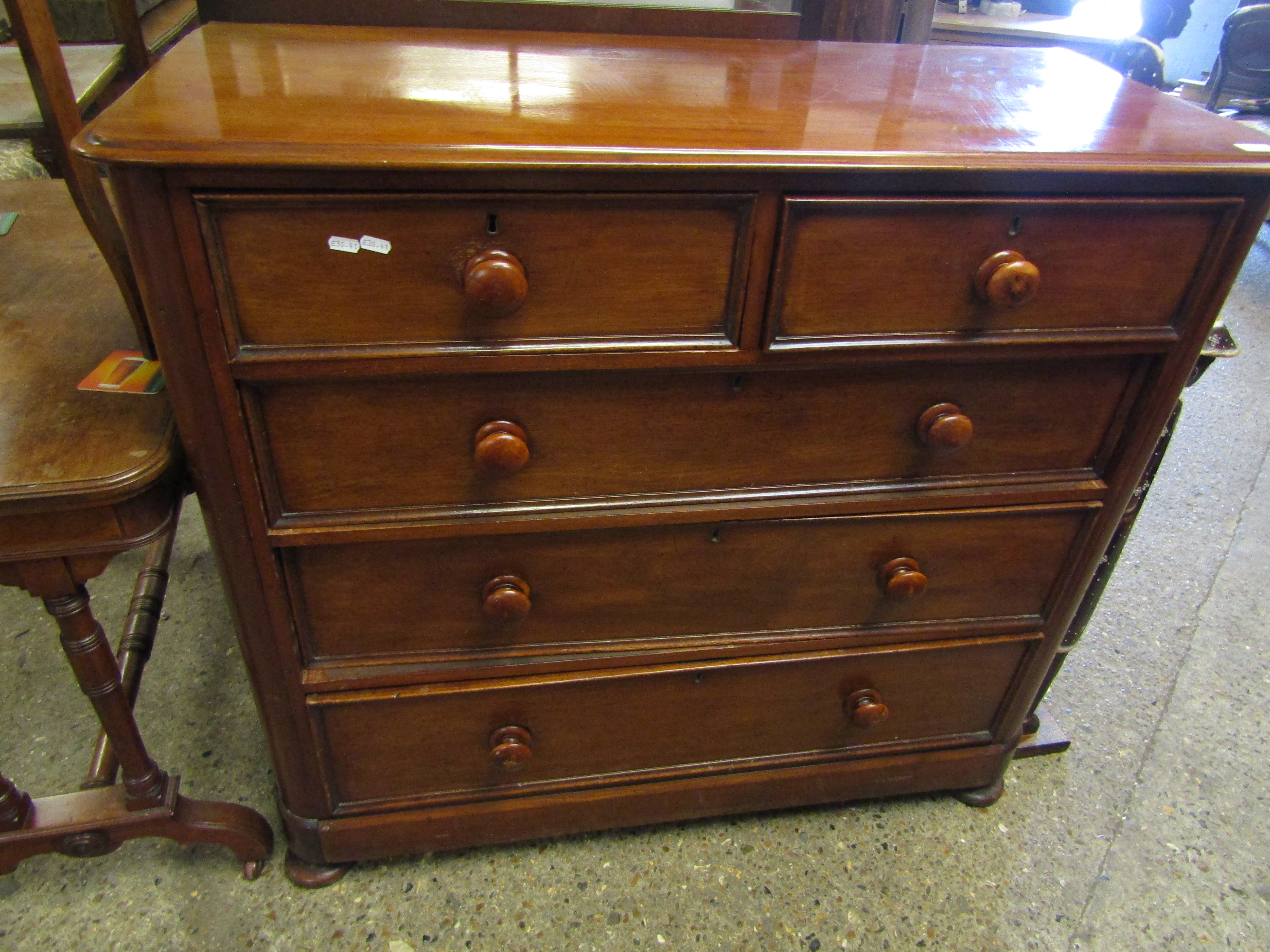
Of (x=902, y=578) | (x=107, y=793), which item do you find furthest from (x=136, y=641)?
(x=902, y=578)

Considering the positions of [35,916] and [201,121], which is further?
[35,916]

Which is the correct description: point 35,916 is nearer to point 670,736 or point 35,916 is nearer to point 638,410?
point 670,736

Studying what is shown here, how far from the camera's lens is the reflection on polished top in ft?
2.43

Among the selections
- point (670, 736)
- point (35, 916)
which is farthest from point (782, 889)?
point (35, 916)

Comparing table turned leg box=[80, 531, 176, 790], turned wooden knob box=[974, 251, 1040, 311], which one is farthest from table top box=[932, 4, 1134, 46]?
table turned leg box=[80, 531, 176, 790]

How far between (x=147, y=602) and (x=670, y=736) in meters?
0.89

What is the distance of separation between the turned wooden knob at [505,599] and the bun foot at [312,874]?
57cm

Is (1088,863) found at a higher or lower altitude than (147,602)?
lower

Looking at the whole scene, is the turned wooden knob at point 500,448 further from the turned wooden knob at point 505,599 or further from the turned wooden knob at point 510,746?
the turned wooden knob at point 510,746

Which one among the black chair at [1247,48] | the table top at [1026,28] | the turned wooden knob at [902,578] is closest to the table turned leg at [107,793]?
the turned wooden knob at [902,578]

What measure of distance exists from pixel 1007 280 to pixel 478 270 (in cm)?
54

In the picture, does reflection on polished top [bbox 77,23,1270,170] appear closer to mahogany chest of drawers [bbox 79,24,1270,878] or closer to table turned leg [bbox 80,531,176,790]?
mahogany chest of drawers [bbox 79,24,1270,878]

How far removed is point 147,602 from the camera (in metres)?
1.38

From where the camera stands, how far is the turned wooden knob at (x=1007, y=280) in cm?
87
